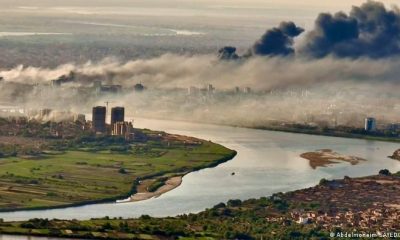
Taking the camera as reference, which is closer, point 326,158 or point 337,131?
point 326,158

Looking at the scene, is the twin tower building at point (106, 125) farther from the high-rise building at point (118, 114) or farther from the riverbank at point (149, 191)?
the riverbank at point (149, 191)

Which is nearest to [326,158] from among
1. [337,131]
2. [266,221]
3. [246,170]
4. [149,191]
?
[246,170]

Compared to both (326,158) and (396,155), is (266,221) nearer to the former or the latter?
(326,158)

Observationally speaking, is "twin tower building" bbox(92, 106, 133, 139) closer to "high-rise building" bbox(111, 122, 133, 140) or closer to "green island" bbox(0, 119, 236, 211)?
"high-rise building" bbox(111, 122, 133, 140)

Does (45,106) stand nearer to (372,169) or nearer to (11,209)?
(372,169)

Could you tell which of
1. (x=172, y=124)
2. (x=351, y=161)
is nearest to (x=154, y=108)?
(x=172, y=124)

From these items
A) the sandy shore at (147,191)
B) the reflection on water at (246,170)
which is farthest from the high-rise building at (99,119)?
the sandy shore at (147,191)
